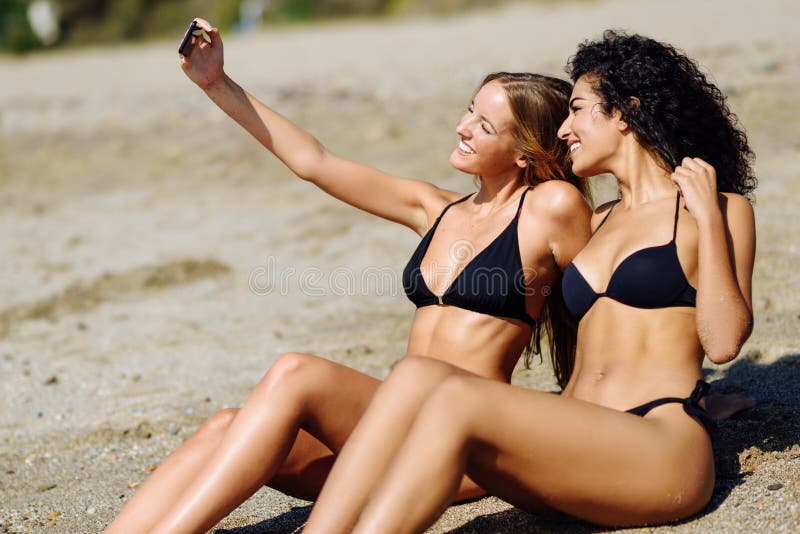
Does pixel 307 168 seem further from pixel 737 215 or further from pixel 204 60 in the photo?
pixel 737 215

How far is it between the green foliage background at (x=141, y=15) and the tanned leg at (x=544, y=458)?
20777mm

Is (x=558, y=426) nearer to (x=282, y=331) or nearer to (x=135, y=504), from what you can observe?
(x=135, y=504)

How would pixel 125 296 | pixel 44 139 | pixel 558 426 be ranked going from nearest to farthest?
pixel 558 426 < pixel 125 296 < pixel 44 139

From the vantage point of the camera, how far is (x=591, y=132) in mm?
3084

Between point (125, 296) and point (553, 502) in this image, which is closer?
point (553, 502)

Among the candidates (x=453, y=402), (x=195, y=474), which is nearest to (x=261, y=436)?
(x=195, y=474)

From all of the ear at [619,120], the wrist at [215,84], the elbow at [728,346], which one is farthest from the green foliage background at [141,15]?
the elbow at [728,346]

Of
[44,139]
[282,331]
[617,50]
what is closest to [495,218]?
[617,50]

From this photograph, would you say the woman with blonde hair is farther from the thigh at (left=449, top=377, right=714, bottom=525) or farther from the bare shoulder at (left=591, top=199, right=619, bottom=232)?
the thigh at (left=449, top=377, right=714, bottom=525)

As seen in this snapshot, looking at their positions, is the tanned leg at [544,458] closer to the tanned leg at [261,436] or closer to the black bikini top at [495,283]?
the tanned leg at [261,436]

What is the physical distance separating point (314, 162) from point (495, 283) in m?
0.85

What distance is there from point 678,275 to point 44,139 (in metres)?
10.2

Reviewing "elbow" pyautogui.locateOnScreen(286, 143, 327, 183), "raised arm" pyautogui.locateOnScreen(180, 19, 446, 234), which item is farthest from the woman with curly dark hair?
"elbow" pyautogui.locateOnScreen(286, 143, 327, 183)

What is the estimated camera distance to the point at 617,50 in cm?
309
